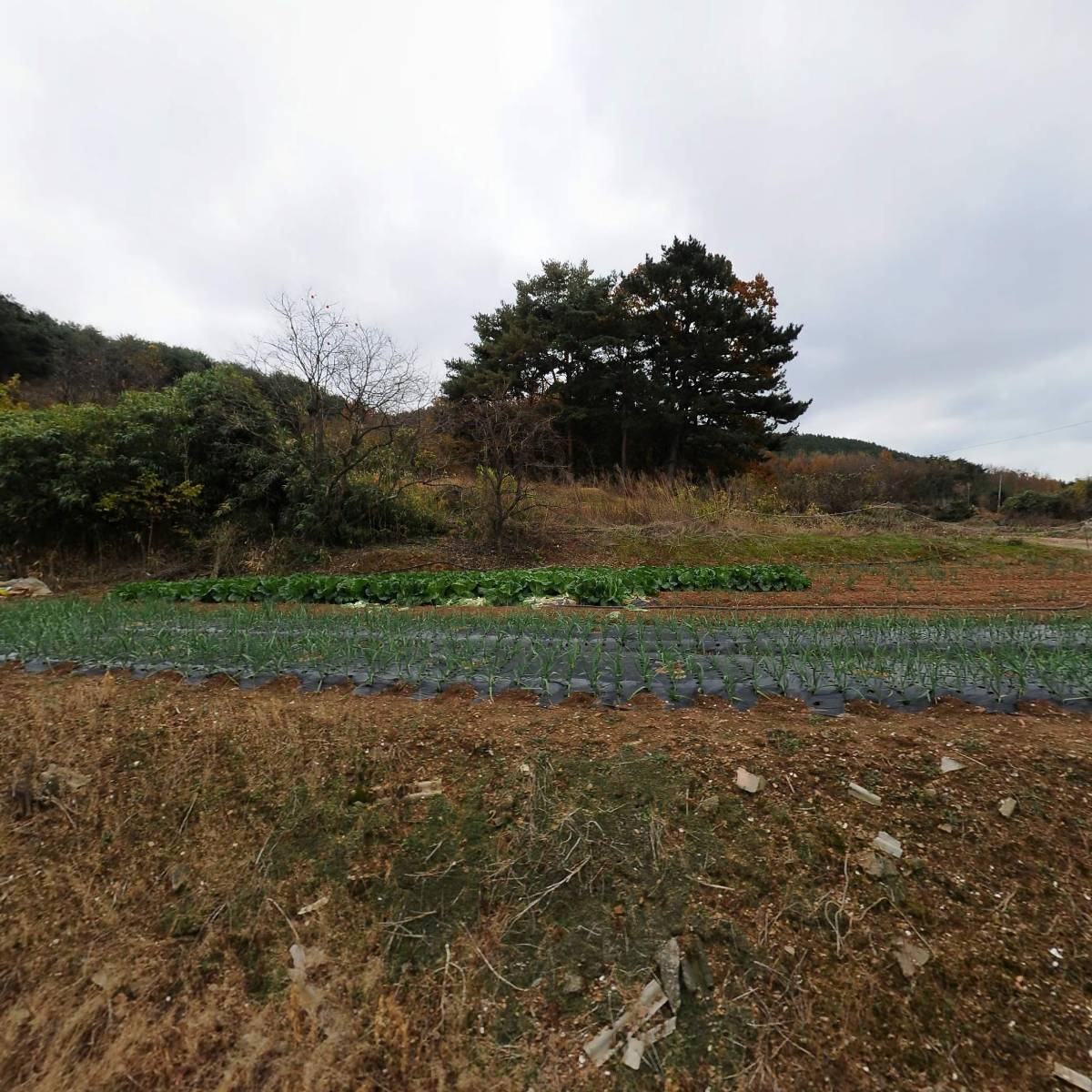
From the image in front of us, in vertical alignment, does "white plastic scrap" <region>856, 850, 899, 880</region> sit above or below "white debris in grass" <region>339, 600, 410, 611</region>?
above

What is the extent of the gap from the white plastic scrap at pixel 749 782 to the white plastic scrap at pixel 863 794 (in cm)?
33

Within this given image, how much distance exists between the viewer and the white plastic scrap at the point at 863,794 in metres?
2.05

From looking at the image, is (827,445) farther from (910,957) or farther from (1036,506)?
(910,957)

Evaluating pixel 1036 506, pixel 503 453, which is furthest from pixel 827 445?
pixel 503 453

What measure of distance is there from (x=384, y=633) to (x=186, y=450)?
934 cm

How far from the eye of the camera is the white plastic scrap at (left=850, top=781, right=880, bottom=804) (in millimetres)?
2051

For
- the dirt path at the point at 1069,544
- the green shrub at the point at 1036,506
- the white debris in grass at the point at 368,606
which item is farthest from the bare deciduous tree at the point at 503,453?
the green shrub at the point at 1036,506

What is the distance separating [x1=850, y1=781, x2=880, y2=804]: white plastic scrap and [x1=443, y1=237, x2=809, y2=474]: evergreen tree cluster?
17834 mm

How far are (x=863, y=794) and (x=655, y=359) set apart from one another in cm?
2045

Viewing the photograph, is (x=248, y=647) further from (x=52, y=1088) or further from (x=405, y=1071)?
(x=405, y=1071)

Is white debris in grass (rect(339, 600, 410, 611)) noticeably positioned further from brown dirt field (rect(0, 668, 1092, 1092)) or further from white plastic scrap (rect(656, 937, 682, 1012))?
white plastic scrap (rect(656, 937, 682, 1012))

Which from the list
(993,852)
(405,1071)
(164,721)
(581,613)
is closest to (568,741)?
(405,1071)

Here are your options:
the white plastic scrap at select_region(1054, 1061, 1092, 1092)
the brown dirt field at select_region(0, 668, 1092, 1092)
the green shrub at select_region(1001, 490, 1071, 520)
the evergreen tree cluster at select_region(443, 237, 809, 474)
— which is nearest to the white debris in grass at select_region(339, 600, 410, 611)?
the brown dirt field at select_region(0, 668, 1092, 1092)

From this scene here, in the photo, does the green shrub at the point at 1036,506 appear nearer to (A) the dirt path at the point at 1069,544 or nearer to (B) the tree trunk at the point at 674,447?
(A) the dirt path at the point at 1069,544
